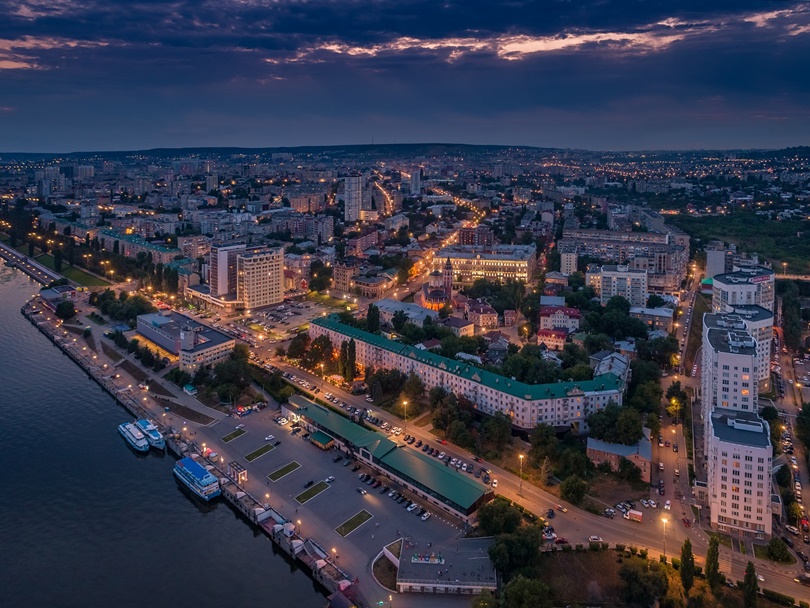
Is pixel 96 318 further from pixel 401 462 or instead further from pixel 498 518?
pixel 498 518

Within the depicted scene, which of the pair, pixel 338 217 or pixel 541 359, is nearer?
pixel 541 359

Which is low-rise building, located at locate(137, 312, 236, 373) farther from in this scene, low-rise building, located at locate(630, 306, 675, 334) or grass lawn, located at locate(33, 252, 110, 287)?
low-rise building, located at locate(630, 306, 675, 334)

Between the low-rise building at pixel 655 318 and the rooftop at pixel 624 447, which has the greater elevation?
the low-rise building at pixel 655 318

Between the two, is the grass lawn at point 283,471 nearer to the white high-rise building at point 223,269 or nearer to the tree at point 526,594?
the tree at point 526,594

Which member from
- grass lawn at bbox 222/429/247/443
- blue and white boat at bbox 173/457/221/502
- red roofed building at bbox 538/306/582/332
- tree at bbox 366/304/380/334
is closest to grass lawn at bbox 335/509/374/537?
blue and white boat at bbox 173/457/221/502

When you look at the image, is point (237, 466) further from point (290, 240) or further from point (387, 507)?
point (290, 240)

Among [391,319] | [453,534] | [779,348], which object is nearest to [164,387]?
[391,319]

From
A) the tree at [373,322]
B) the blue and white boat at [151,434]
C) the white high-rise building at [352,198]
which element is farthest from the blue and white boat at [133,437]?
the white high-rise building at [352,198]
